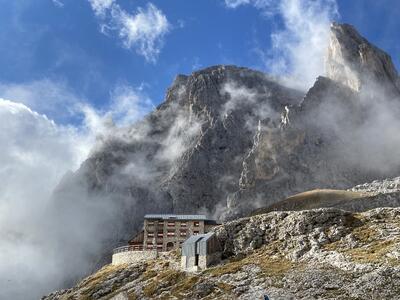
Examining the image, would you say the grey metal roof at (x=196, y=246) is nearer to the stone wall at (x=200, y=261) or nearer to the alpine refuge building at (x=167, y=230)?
the stone wall at (x=200, y=261)

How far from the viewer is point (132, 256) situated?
105375mm

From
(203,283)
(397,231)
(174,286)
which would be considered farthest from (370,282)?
(174,286)

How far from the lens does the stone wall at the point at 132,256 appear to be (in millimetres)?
101219

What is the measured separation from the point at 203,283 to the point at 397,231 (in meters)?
29.1

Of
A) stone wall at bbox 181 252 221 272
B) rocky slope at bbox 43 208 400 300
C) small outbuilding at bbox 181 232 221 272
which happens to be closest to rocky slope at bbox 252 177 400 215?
rocky slope at bbox 43 208 400 300

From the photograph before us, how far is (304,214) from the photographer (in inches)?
3285

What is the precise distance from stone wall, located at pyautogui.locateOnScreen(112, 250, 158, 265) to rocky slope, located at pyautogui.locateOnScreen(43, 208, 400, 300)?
633 cm

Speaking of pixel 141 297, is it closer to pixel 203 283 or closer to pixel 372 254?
pixel 203 283

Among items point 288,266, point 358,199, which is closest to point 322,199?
point 358,199

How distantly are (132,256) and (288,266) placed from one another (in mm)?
45824

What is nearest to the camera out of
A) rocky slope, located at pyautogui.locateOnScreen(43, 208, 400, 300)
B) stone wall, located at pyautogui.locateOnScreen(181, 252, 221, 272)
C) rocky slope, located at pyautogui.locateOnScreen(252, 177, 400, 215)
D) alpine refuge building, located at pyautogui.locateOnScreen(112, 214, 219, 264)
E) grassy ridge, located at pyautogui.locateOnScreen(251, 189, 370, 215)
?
rocky slope, located at pyautogui.locateOnScreen(43, 208, 400, 300)

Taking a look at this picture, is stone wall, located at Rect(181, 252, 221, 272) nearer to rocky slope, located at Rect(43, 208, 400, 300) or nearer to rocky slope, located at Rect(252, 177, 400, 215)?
rocky slope, located at Rect(43, 208, 400, 300)

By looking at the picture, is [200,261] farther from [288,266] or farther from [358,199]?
[358,199]

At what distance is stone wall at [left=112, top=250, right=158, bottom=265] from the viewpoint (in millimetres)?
101219
